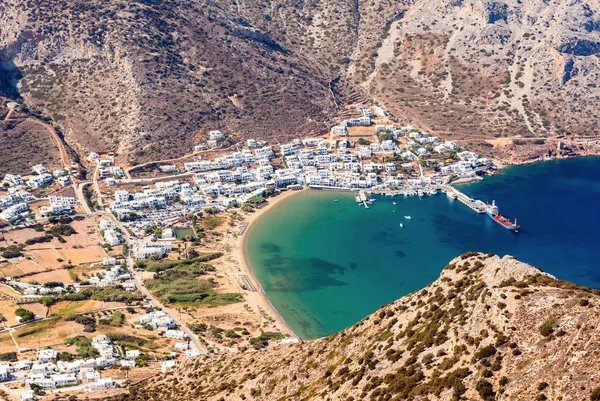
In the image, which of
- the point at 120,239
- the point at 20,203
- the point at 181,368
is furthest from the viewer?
the point at 20,203

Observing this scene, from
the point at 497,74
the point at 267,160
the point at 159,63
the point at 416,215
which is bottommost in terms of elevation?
the point at 416,215

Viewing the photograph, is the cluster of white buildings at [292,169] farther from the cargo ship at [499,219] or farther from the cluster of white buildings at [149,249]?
the cargo ship at [499,219]

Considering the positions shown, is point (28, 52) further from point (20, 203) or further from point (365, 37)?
point (365, 37)

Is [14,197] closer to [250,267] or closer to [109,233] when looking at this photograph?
[109,233]

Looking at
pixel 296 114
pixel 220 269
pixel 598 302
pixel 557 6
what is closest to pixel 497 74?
pixel 557 6

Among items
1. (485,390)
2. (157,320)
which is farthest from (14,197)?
(485,390)

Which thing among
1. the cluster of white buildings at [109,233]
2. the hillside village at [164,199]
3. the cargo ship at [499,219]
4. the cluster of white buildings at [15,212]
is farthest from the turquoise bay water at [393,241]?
the cluster of white buildings at [15,212]

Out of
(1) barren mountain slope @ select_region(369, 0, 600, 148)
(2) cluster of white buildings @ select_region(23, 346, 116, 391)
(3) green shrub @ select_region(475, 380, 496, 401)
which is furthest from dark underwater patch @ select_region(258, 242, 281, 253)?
(3) green shrub @ select_region(475, 380, 496, 401)
